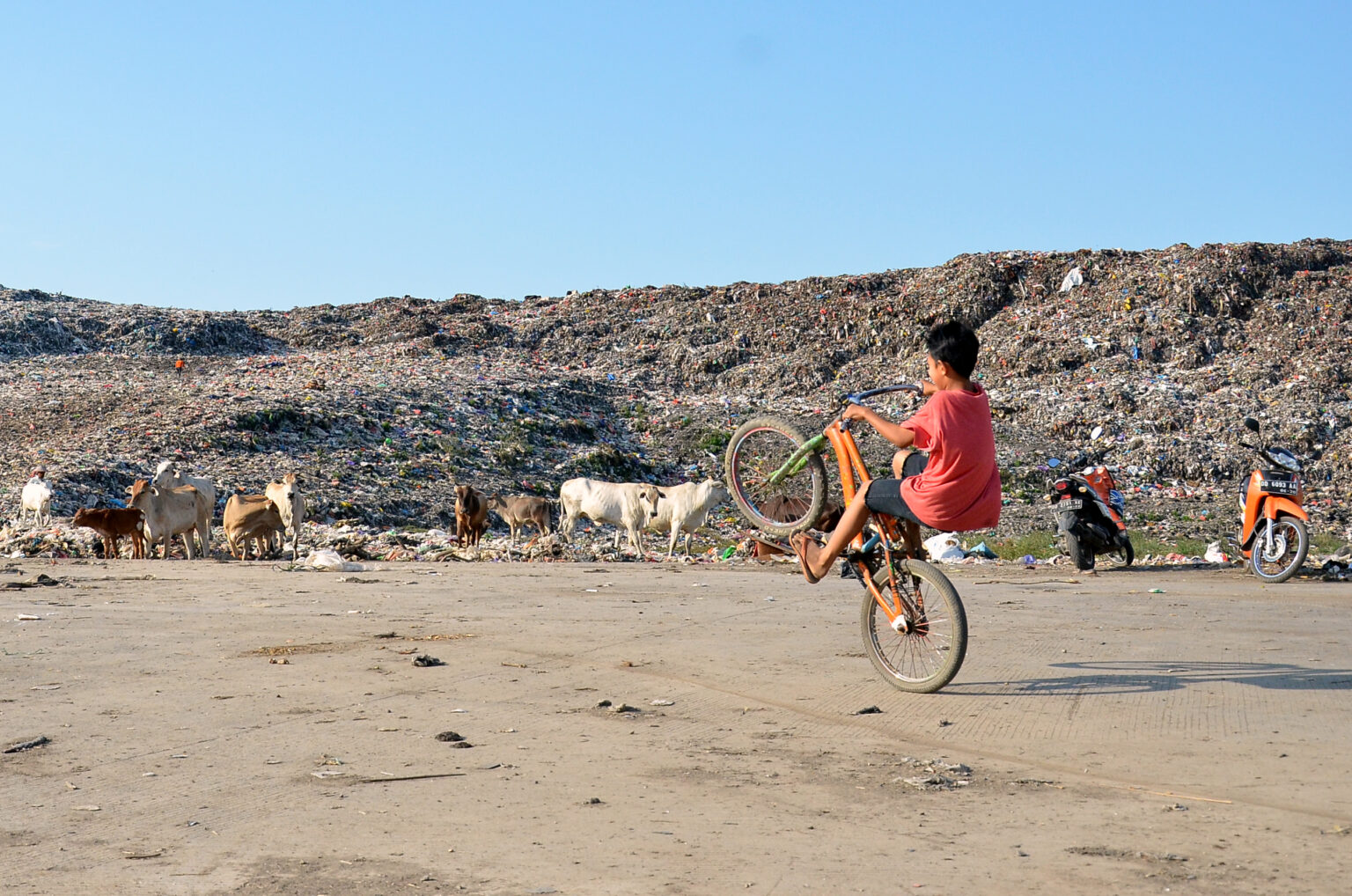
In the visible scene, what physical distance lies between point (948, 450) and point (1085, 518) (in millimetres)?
9315

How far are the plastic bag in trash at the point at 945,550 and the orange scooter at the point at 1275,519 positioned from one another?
12.0ft

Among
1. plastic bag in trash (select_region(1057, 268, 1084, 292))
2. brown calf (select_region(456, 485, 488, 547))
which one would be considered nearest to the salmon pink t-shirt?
brown calf (select_region(456, 485, 488, 547))

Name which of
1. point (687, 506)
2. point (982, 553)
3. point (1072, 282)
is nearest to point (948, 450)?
point (982, 553)

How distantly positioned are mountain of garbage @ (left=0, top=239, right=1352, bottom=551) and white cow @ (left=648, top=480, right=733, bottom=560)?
4.62m

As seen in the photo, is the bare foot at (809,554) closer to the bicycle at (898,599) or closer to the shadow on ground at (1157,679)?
the bicycle at (898,599)

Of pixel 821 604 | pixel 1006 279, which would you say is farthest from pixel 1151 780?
pixel 1006 279

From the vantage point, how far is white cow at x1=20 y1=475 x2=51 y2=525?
18.4 metres

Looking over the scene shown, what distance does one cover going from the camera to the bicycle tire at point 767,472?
26.4ft

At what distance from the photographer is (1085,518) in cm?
1484

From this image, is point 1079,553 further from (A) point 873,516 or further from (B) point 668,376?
(B) point 668,376

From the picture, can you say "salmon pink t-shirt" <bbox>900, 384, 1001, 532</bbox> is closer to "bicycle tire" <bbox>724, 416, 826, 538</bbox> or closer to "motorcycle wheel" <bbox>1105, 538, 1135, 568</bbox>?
"bicycle tire" <bbox>724, 416, 826, 538</bbox>

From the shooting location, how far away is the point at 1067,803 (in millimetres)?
4324

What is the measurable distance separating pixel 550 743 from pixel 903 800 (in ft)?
5.22

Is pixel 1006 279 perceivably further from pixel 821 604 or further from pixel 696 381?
pixel 821 604
